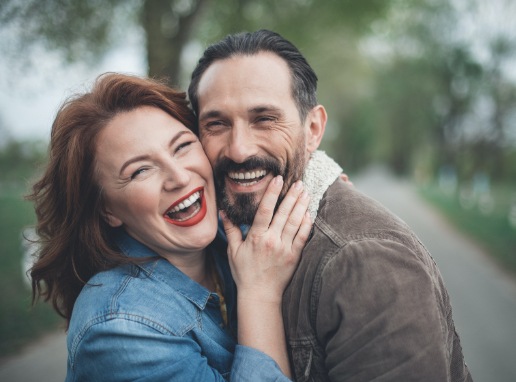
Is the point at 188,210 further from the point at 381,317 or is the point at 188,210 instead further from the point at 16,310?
the point at 16,310

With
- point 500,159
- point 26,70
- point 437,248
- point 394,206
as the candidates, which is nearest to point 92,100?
point 26,70

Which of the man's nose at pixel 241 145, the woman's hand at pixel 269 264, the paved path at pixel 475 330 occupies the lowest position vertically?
the paved path at pixel 475 330

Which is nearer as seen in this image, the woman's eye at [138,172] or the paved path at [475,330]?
the woman's eye at [138,172]

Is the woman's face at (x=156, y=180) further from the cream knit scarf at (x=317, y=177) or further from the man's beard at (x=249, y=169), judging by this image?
the cream knit scarf at (x=317, y=177)

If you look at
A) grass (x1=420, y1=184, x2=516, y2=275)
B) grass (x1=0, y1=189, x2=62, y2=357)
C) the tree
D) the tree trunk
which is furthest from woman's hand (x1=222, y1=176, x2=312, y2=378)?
grass (x1=420, y1=184, x2=516, y2=275)

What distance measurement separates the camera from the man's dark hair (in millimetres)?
2117

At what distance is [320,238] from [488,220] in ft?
33.5

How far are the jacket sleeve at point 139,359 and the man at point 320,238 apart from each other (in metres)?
0.25

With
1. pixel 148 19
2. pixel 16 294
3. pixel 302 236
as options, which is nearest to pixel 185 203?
pixel 302 236

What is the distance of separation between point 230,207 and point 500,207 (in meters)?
11.5

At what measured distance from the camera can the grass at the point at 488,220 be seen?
752cm

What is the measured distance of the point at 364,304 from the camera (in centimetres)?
149

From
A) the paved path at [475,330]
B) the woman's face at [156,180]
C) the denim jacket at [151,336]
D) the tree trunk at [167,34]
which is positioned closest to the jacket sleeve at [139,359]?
the denim jacket at [151,336]

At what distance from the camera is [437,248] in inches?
323
